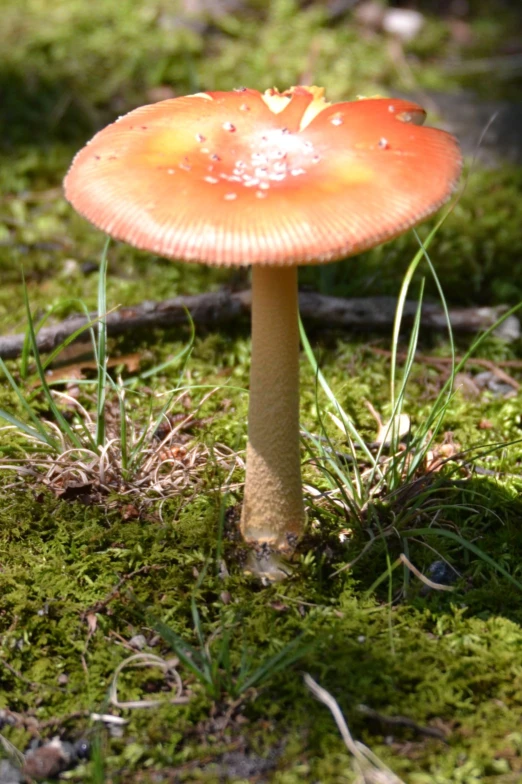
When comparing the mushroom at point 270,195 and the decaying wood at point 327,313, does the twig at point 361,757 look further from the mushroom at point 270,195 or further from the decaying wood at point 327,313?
the decaying wood at point 327,313

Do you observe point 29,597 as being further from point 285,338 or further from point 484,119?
point 484,119

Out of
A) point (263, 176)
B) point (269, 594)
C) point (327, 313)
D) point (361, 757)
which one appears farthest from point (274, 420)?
point (327, 313)

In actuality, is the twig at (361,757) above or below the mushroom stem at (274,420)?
below

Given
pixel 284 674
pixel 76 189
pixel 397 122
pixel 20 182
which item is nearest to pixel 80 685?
pixel 284 674

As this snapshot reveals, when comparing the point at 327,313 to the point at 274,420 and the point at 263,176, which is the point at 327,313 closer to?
the point at 274,420

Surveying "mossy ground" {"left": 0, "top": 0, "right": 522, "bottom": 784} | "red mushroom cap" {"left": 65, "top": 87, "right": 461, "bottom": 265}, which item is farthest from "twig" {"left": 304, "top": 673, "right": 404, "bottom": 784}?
"red mushroom cap" {"left": 65, "top": 87, "right": 461, "bottom": 265}

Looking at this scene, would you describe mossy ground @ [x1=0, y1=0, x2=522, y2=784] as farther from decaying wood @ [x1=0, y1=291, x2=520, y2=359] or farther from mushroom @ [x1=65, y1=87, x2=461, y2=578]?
mushroom @ [x1=65, y1=87, x2=461, y2=578]

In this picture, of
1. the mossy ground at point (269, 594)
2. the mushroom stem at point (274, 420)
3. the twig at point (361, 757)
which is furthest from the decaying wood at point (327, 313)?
the twig at point (361, 757)
